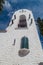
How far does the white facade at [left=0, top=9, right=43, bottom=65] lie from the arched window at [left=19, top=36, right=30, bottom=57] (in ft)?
0.89

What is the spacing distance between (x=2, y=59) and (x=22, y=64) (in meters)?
2.31

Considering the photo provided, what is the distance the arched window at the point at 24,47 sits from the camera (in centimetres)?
2470

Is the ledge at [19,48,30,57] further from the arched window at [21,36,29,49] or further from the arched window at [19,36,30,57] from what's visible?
the arched window at [21,36,29,49]

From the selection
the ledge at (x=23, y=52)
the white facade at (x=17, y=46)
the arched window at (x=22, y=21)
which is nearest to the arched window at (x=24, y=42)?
the white facade at (x=17, y=46)

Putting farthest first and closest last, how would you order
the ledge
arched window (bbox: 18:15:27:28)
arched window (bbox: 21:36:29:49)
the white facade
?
arched window (bbox: 18:15:27:28) → arched window (bbox: 21:36:29:49) → the ledge → the white facade

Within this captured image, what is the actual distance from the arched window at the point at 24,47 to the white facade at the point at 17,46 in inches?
10.6

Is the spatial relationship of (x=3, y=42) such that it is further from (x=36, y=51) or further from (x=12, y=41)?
(x=36, y=51)

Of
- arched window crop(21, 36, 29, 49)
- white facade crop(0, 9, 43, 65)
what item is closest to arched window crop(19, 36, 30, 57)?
arched window crop(21, 36, 29, 49)

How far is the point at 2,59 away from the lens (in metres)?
24.6

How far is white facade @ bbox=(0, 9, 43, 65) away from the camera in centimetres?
2425

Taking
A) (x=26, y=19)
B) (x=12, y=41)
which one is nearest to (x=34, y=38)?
(x=12, y=41)

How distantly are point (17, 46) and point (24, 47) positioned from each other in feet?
2.96

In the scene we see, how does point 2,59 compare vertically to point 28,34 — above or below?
below

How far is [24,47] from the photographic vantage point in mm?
25359
